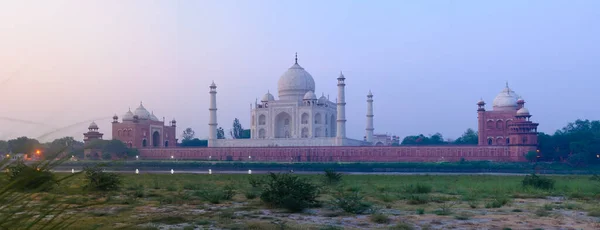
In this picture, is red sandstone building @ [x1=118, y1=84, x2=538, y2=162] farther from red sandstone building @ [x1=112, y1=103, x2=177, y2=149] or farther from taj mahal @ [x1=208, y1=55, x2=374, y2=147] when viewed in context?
taj mahal @ [x1=208, y1=55, x2=374, y2=147]

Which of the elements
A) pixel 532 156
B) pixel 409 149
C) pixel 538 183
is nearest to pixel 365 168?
pixel 409 149

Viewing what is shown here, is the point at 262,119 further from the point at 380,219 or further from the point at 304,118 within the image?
the point at 380,219

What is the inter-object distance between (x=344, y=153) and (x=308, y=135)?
9.31 meters

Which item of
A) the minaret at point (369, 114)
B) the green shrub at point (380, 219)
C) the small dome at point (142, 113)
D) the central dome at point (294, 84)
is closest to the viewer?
the green shrub at point (380, 219)

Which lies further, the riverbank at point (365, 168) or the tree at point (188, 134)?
the tree at point (188, 134)

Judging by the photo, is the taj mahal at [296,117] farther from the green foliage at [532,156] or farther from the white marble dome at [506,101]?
the green foliage at [532,156]

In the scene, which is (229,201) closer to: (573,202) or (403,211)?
(403,211)

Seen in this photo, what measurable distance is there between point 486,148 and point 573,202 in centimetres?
3343

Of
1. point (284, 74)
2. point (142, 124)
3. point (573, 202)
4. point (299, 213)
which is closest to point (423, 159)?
point (284, 74)

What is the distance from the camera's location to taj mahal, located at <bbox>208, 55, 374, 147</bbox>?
2173 inches

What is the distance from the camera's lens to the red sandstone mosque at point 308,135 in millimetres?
46156

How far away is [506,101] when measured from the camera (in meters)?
52.8

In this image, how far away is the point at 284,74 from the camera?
63.7 m

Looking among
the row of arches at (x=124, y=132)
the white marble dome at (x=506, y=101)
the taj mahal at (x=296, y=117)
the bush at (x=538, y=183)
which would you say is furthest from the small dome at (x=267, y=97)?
the bush at (x=538, y=183)
